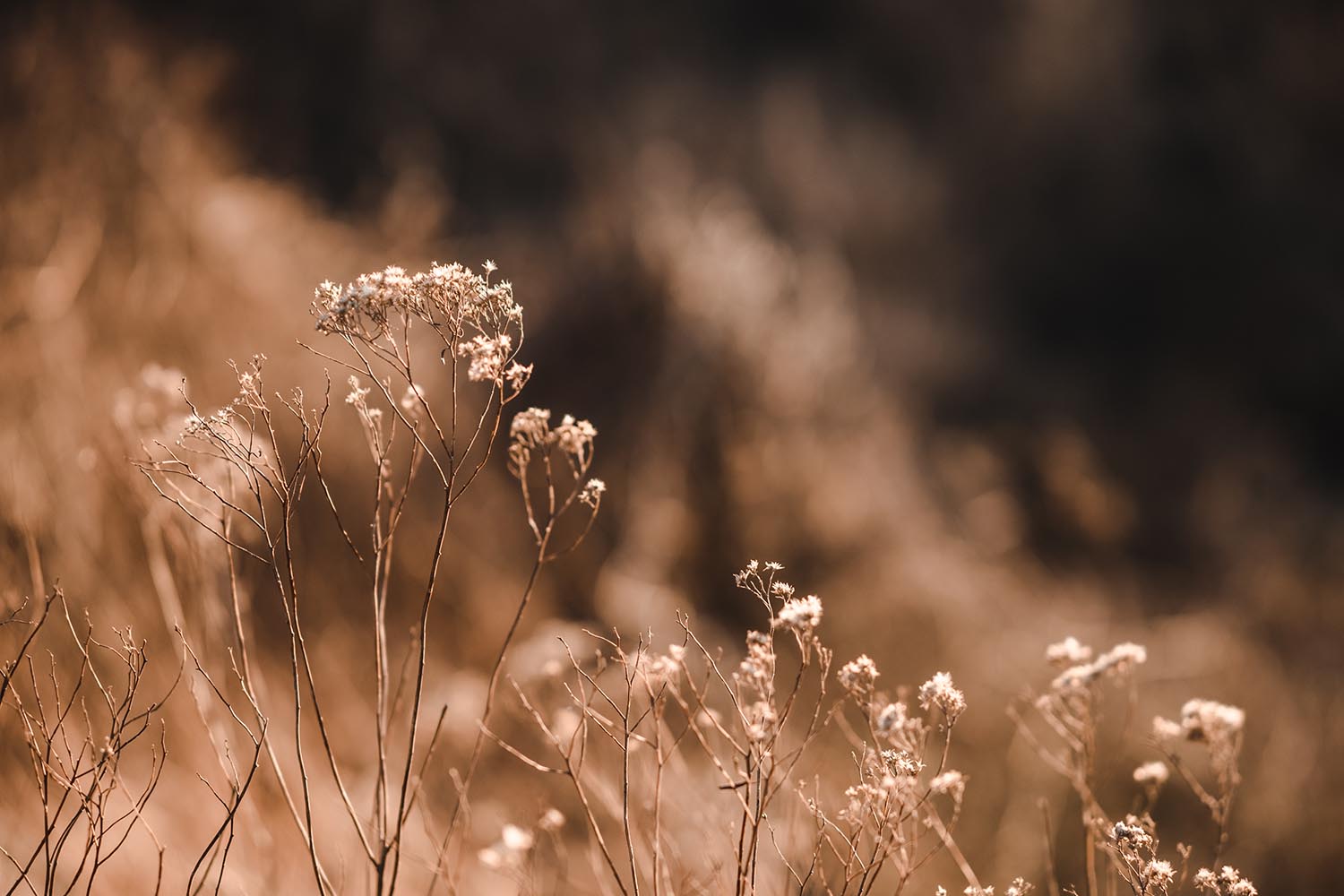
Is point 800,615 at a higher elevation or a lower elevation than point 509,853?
higher

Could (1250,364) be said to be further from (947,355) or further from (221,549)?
(221,549)

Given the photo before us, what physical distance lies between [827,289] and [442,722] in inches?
131

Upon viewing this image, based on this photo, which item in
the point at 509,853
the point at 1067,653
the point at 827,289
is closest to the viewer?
the point at 509,853

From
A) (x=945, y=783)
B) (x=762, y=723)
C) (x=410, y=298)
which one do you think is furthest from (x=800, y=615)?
(x=410, y=298)

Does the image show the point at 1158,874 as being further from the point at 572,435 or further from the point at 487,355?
the point at 487,355

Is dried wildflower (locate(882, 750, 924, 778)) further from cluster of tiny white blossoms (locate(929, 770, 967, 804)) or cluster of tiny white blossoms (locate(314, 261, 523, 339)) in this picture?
cluster of tiny white blossoms (locate(314, 261, 523, 339))

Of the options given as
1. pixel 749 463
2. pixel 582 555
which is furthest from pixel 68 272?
pixel 749 463

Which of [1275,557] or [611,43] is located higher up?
[611,43]

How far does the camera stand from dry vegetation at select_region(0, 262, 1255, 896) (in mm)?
743

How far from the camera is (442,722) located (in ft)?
2.89

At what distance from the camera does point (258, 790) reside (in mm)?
1459

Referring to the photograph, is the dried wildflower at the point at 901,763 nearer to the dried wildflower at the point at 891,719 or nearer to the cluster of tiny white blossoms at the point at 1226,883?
the dried wildflower at the point at 891,719

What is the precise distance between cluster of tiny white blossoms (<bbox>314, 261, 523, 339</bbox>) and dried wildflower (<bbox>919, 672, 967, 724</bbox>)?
0.62 m

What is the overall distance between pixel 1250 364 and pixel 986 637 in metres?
2.85
